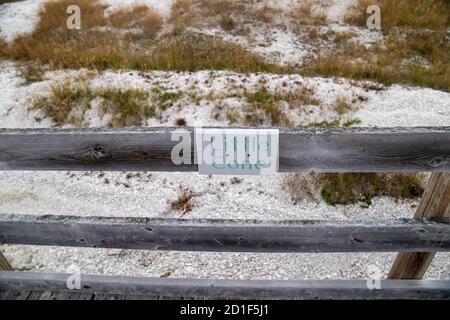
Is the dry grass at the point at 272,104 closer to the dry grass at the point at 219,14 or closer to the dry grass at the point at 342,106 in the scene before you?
the dry grass at the point at 342,106

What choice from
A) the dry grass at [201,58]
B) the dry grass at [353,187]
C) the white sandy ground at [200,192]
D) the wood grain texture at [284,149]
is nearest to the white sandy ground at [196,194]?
the white sandy ground at [200,192]

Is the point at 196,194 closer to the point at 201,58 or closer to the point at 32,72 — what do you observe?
the point at 201,58

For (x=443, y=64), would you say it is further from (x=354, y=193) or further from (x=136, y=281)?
(x=136, y=281)

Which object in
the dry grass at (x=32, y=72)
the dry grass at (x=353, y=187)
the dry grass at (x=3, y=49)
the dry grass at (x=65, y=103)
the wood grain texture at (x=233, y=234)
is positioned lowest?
the dry grass at (x=353, y=187)

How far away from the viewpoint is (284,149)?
2.24m

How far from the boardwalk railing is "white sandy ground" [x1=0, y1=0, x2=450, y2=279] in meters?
1.64

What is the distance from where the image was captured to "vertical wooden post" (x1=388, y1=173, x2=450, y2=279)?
8.29ft

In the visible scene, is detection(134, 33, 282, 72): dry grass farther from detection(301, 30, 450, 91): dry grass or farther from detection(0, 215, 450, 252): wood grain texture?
detection(0, 215, 450, 252): wood grain texture

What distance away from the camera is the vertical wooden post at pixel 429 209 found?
253 cm

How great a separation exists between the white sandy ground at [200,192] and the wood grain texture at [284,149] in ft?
9.35

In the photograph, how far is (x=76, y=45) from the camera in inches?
496

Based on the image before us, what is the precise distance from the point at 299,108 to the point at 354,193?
120 inches

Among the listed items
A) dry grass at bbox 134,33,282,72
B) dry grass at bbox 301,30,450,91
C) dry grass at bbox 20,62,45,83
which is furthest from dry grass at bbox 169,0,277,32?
dry grass at bbox 20,62,45,83

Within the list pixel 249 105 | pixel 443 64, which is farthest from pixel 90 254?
pixel 443 64
